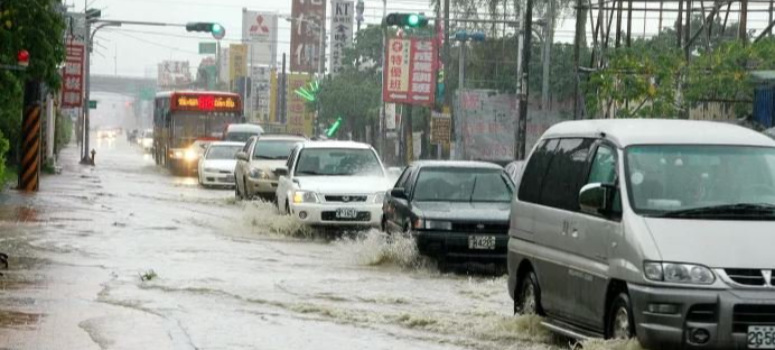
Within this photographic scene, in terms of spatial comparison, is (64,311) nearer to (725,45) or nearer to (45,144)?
(725,45)

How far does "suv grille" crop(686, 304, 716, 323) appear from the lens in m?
10.9

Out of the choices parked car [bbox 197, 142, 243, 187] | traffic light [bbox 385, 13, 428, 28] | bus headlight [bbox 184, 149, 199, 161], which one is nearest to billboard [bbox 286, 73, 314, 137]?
bus headlight [bbox 184, 149, 199, 161]

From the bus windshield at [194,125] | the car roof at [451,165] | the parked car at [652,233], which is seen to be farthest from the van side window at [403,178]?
the bus windshield at [194,125]

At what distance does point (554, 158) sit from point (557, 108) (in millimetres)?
51719

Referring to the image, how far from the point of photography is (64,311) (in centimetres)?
1495

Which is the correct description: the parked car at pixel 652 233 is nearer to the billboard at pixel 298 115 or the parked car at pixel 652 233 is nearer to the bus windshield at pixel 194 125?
the bus windshield at pixel 194 125

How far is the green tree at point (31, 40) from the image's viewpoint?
29.0m

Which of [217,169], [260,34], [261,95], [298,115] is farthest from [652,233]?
[260,34]

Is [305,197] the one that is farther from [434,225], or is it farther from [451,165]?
[434,225]

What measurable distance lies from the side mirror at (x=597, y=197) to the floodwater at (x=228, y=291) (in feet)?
3.26

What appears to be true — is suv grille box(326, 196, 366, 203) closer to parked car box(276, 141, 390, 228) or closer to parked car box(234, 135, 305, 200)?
parked car box(276, 141, 390, 228)

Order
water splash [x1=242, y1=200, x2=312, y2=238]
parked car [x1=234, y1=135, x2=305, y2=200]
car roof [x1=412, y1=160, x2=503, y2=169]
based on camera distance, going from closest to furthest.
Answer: car roof [x1=412, y1=160, x2=503, y2=169] < water splash [x1=242, y1=200, x2=312, y2=238] < parked car [x1=234, y1=135, x2=305, y2=200]

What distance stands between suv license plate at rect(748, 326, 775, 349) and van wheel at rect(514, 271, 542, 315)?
112 inches

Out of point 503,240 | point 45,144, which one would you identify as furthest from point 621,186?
point 45,144
